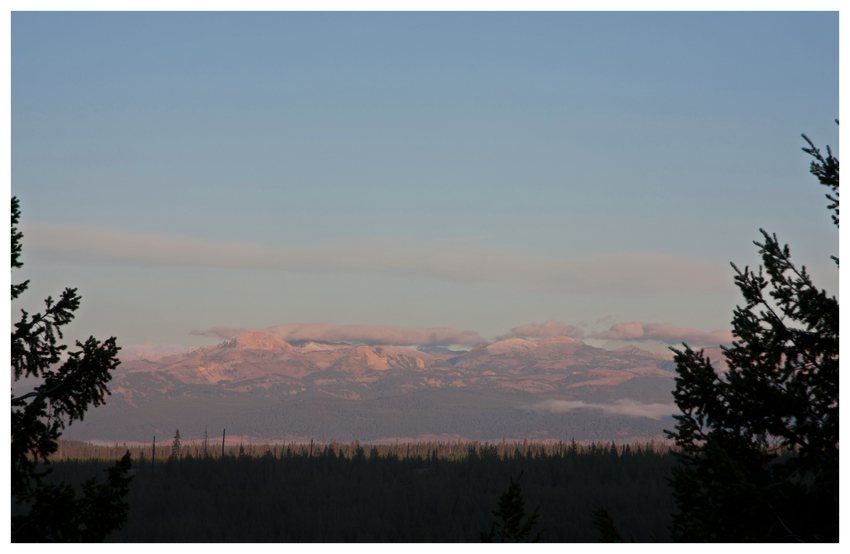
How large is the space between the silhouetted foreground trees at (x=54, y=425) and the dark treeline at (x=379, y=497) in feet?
115

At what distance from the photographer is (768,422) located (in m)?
11.0

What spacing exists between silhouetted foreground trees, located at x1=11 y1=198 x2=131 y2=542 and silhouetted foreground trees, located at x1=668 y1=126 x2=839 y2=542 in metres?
8.49

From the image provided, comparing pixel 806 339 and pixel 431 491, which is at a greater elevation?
pixel 806 339

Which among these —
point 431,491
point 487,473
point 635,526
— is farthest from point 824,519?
point 487,473

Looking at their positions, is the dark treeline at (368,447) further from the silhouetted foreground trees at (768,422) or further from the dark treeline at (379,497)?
the silhouetted foreground trees at (768,422)

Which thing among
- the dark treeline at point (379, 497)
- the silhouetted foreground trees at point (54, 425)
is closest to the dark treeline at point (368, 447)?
the dark treeline at point (379, 497)

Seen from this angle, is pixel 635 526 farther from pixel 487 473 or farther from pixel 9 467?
pixel 9 467

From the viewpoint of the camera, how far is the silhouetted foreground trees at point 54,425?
10508 mm

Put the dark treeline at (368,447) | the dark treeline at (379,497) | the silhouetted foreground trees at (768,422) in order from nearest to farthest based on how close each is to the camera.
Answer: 1. the silhouetted foreground trees at (768,422)
2. the dark treeline at (379,497)
3. the dark treeline at (368,447)

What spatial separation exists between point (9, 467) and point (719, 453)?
31.5 ft

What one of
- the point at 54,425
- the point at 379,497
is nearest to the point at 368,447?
the point at 379,497

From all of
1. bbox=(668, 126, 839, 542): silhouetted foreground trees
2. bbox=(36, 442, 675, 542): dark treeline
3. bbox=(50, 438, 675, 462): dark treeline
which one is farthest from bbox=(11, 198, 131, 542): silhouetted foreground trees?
bbox=(50, 438, 675, 462): dark treeline

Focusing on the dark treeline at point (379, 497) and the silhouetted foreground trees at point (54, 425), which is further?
the dark treeline at point (379, 497)

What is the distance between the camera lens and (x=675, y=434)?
11.6 meters
